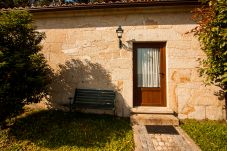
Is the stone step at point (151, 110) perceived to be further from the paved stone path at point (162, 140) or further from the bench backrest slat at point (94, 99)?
the paved stone path at point (162, 140)

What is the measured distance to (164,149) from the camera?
16.1 feet

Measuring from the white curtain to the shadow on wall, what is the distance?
2.95ft

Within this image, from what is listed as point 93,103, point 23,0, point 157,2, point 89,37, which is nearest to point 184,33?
point 157,2

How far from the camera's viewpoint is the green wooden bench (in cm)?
716

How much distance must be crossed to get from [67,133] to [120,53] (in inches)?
122

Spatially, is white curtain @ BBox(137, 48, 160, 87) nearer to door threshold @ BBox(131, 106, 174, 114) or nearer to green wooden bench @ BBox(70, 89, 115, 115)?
door threshold @ BBox(131, 106, 174, 114)

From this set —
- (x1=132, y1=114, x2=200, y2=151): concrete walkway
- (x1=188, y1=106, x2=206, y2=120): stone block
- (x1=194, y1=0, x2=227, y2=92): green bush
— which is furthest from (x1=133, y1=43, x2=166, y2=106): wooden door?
(x1=194, y1=0, x2=227, y2=92): green bush

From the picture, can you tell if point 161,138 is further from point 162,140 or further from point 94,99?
point 94,99

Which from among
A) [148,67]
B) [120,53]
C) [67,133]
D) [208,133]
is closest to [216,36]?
[208,133]

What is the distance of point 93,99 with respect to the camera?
7395 mm

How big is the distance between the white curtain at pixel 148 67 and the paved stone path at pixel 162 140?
1.89 m

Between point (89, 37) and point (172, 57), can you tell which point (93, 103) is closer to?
point (89, 37)

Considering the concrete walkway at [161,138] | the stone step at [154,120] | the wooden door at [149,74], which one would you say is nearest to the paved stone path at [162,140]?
the concrete walkway at [161,138]

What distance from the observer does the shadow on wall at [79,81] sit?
744cm
